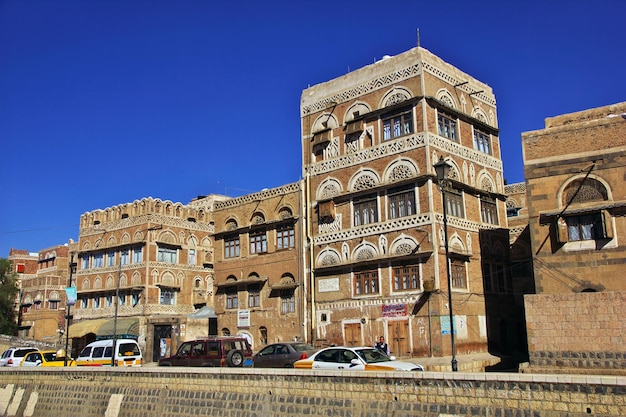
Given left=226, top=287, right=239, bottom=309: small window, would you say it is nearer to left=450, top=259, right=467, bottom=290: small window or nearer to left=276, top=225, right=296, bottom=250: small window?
left=276, top=225, right=296, bottom=250: small window

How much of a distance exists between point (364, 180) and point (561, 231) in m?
11.2

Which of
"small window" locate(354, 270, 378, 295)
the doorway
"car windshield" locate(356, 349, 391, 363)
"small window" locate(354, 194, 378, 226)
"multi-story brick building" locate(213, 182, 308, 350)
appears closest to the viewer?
"car windshield" locate(356, 349, 391, 363)

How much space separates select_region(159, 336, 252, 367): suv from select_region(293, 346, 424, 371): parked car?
13.7 feet

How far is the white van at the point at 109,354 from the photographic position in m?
27.8

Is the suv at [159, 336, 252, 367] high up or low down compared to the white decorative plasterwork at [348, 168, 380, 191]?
down

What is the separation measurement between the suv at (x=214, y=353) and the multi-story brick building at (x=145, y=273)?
17993 mm

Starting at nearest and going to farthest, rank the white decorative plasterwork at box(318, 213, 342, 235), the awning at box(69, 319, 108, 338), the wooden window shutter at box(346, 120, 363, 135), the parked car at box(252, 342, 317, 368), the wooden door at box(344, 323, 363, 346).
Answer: the parked car at box(252, 342, 317, 368) → the wooden door at box(344, 323, 363, 346) → the wooden window shutter at box(346, 120, 363, 135) → the white decorative plasterwork at box(318, 213, 342, 235) → the awning at box(69, 319, 108, 338)

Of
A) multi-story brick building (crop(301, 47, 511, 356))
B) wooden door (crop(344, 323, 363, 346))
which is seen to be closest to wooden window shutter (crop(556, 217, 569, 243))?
multi-story brick building (crop(301, 47, 511, 356))

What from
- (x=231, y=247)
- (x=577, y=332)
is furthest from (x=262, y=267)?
(x=577, y=332)

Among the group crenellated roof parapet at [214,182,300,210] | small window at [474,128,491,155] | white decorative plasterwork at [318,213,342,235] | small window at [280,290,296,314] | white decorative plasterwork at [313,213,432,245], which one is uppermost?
small window at [474,128,491,155]

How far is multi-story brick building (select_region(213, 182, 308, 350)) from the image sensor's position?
34.7 meters

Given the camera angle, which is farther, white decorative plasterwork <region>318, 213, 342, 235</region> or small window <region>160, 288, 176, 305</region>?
small window <region>160, 288, 176, 305</region>

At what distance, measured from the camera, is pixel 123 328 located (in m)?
44.8

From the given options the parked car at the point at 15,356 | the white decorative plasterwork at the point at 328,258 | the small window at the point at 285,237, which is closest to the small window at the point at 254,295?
the small window at the point at 285,237
